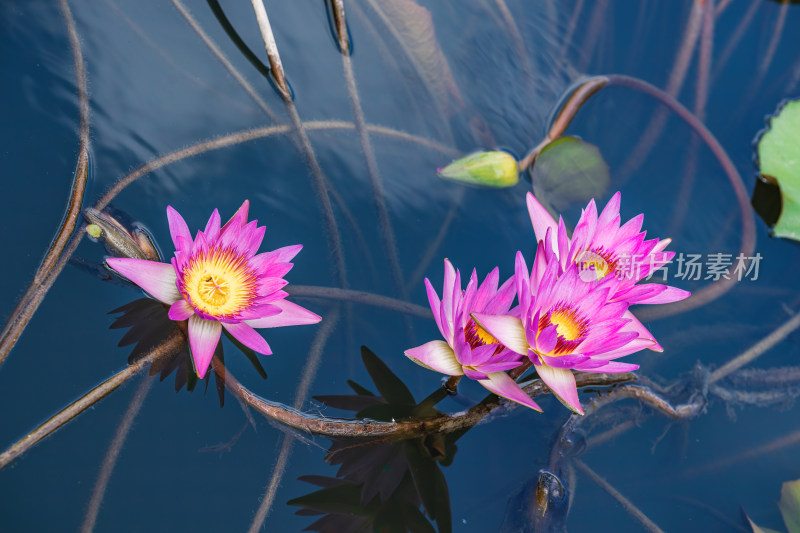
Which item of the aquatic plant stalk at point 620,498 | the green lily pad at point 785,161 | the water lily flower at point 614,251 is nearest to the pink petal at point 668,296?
the water lily flower at point 614,251

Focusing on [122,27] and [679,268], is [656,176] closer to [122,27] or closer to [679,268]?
[679,268]

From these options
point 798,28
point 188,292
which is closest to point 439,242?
point 188,292

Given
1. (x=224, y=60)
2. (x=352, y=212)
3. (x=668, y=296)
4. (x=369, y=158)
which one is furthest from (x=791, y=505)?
(x=224, y=60)

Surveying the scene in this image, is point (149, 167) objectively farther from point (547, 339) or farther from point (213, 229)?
point (547, 339)

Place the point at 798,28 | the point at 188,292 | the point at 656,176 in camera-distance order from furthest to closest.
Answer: the point at 798,28
the point at 656,176
the point at 188,292

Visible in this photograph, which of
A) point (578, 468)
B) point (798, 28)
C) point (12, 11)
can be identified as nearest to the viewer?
point (578, 468)
